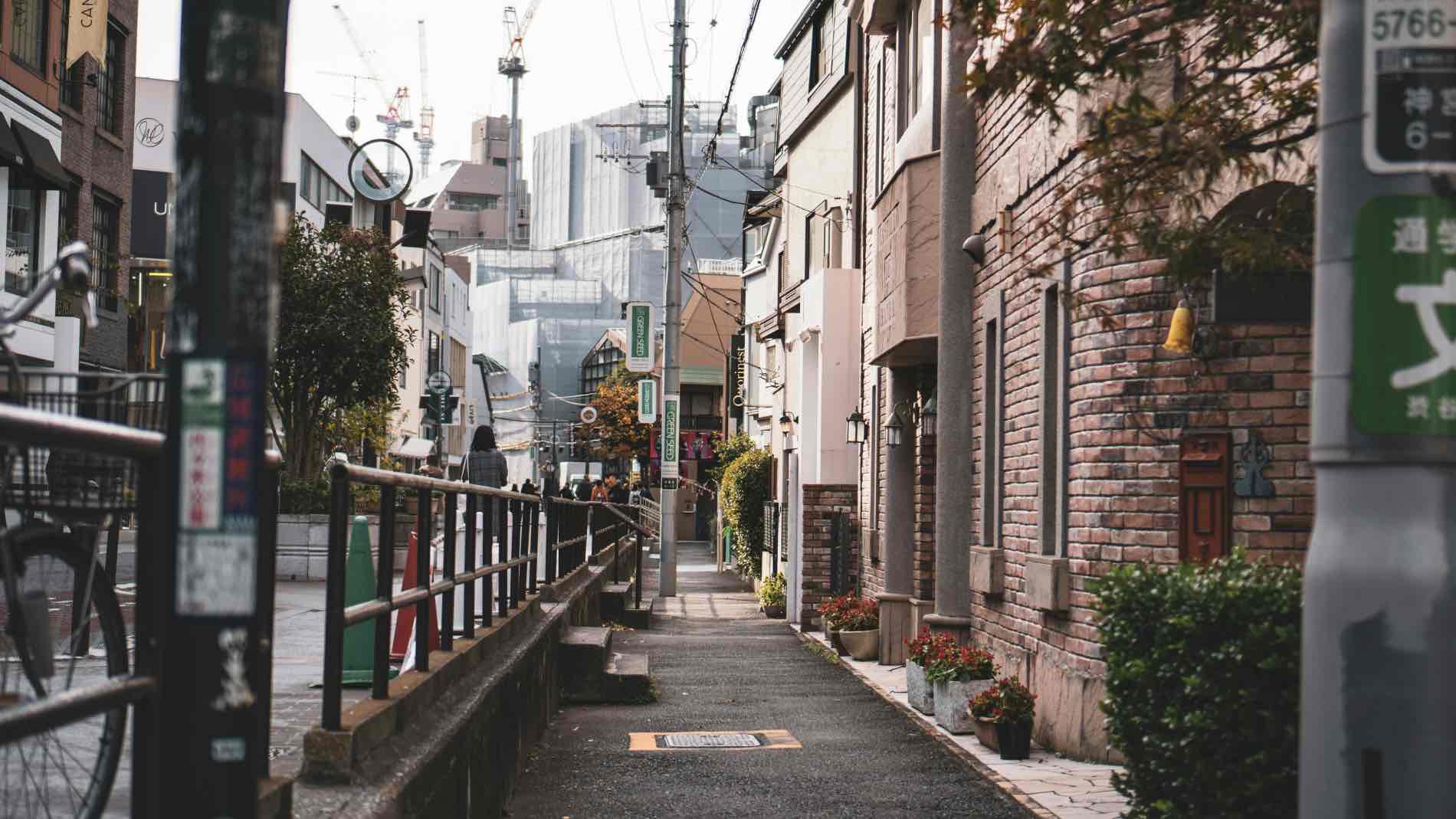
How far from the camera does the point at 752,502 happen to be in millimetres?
36906

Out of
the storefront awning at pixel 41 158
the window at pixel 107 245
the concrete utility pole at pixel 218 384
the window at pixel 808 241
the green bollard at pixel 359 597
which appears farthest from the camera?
the window at pixel 808 241

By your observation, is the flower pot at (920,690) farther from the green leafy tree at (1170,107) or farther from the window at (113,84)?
the window at (113,84)

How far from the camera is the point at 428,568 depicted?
6723 millimetres

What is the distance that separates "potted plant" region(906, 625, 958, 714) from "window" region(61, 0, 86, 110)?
767 inches

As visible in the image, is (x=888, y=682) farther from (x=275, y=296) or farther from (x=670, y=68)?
(x=670, y=68)

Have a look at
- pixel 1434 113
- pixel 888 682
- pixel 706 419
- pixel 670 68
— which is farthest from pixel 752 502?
pixel 706 419

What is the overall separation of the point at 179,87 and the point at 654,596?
109 ft

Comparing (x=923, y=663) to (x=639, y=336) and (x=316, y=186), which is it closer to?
(x=639, y=336)

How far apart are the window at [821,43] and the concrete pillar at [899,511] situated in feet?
41.8

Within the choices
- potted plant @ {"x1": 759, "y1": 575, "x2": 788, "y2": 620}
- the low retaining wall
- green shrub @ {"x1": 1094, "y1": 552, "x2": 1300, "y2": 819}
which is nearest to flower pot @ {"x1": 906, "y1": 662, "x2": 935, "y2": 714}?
the low retaining wall

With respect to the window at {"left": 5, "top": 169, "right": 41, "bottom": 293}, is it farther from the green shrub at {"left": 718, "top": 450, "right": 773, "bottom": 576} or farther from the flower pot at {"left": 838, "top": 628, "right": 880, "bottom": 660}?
the green shrub at {"left": 718, "top": 450, "right": 773, "bottom": 576}

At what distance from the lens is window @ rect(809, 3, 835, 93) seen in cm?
2974

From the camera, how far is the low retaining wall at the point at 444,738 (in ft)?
16.0

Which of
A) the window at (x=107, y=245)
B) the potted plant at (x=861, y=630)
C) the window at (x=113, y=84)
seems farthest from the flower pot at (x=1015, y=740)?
the window at (x=113, y=84)
